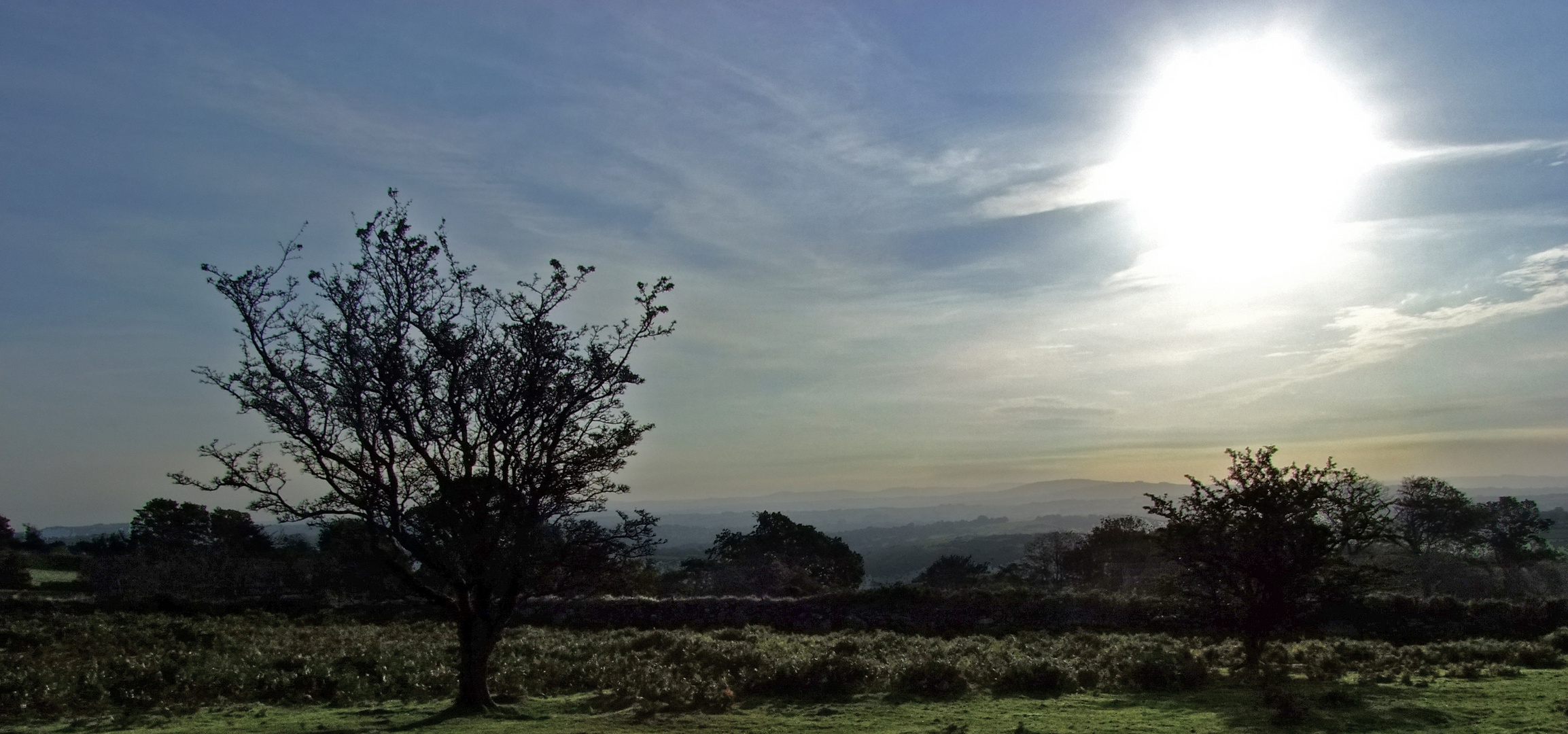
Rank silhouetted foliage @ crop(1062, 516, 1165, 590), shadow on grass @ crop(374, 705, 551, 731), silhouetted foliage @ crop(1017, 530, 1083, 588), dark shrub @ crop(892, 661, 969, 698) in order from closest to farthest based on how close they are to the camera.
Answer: shadow on grass @ crop(374, 705, 551, 731) → dark shrub @ crop(892, 661, 969, 698) → silhouetted foliage @ crop(1062, 516, 1165, 590) → silhouetted foliage @ crop(1017, 530, 1083, 588)

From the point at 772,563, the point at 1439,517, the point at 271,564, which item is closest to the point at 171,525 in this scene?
the point at 271,564

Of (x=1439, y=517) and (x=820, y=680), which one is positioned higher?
(x=820, y=680)

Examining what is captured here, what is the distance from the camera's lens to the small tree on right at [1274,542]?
54.0 feet

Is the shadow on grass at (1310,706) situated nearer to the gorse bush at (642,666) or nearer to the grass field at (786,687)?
the grass field at (786,687)

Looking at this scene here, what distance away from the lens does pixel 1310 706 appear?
1161 cm

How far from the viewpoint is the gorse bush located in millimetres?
14703

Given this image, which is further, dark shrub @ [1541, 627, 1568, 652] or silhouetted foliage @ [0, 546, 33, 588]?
silhouetted foliage @ [0, 546, 33, 588]

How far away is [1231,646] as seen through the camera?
2102cm

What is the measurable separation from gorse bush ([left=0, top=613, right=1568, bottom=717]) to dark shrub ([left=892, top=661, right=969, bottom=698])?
1.4 inches

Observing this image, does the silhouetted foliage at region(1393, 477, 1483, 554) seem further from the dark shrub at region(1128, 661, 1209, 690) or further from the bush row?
the dark shrub at region(1128, 661, 1209, 690)

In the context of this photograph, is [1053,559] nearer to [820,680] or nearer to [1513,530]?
[1513,530]

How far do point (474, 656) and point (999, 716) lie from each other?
7.98 metres

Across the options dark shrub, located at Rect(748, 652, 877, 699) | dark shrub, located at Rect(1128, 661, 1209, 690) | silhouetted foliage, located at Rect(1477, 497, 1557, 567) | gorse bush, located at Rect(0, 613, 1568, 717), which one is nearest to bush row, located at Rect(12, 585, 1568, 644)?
gorse bush, located at Rect(0, 613, 1568, 717)

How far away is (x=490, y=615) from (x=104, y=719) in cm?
609
